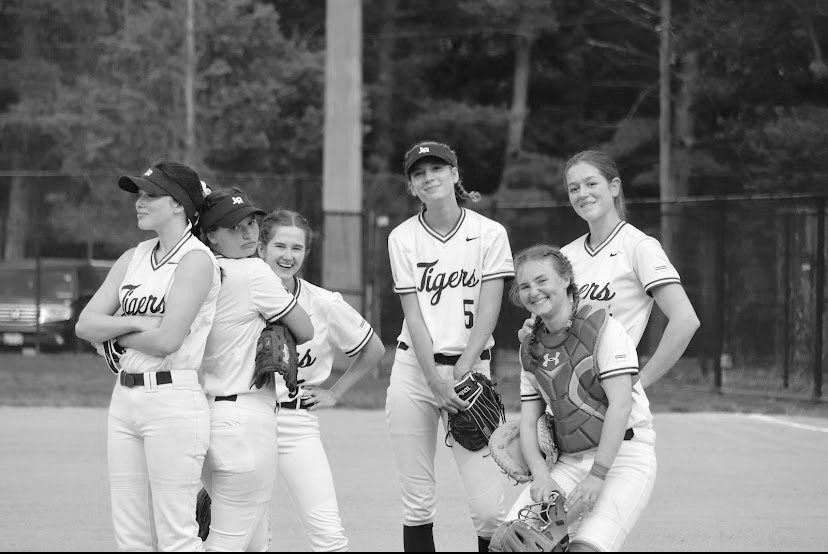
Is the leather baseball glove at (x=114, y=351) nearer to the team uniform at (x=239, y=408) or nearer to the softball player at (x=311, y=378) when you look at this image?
the team uniform at (x=239, y=408)

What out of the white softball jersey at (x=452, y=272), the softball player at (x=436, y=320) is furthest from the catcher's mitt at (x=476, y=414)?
the white softball jersey at (x=452, y=272)

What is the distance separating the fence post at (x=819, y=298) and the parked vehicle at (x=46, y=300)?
37.6 feet

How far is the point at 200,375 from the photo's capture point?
533cm

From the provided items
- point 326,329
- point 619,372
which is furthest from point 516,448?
point 326,329

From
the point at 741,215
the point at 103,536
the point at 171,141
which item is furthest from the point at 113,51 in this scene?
the point at 103,536

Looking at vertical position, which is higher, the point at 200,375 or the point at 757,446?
the point at 200,375

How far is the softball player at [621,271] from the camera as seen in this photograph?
533cm

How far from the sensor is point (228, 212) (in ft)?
17.7

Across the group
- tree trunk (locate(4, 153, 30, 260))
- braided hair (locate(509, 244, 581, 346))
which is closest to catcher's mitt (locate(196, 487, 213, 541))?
braided hair (locate(509, 244, 581, 346))

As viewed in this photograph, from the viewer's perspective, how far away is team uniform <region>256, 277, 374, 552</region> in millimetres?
5656

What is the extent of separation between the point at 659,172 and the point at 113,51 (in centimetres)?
1453

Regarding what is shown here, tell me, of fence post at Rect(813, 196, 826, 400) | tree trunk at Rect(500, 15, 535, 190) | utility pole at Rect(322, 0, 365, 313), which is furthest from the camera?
tree trunk at Rect(500, 15, 535, 190)

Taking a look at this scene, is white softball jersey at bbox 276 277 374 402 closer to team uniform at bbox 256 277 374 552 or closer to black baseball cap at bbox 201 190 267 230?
team uniform at bbox 256 277 374 552

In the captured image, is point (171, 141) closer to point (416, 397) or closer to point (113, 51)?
point (113, 51)
